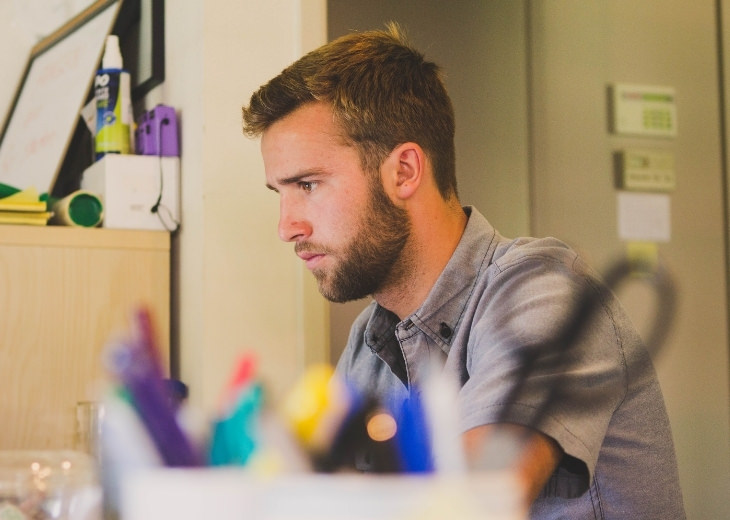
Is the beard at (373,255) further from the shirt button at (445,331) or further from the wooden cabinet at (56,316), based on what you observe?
the wooden cabinet at (56,316)

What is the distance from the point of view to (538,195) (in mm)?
2016

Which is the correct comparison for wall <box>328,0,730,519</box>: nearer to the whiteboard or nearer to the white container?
the whiteboard

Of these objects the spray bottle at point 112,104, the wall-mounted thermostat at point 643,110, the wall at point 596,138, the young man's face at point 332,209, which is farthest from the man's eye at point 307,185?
the wall-mounted thermostat at point 643,110

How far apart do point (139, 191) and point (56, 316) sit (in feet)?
0.85

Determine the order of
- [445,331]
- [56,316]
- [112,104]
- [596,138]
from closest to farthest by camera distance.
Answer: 1. [445,331]
2. [56,316]
3. [112,104]
4. [596,138]

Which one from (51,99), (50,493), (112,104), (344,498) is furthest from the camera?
(51,99)

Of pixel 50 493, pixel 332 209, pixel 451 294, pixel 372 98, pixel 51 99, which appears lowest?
pixel 50 493

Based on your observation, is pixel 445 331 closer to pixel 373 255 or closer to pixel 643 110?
pixel 373 255

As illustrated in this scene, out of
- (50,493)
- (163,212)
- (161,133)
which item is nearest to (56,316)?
(163,212)

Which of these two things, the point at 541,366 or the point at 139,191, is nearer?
the point at 541,366

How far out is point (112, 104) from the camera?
1631 millimetres

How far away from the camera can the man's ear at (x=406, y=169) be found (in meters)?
1.25

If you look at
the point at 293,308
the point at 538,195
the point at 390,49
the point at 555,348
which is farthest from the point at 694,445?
the point at 555,348

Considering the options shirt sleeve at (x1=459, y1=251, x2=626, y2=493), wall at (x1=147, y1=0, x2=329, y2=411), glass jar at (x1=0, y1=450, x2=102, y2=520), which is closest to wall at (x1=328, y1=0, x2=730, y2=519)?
wall at (x1=147, y1=0, x2=329, y2=411)
